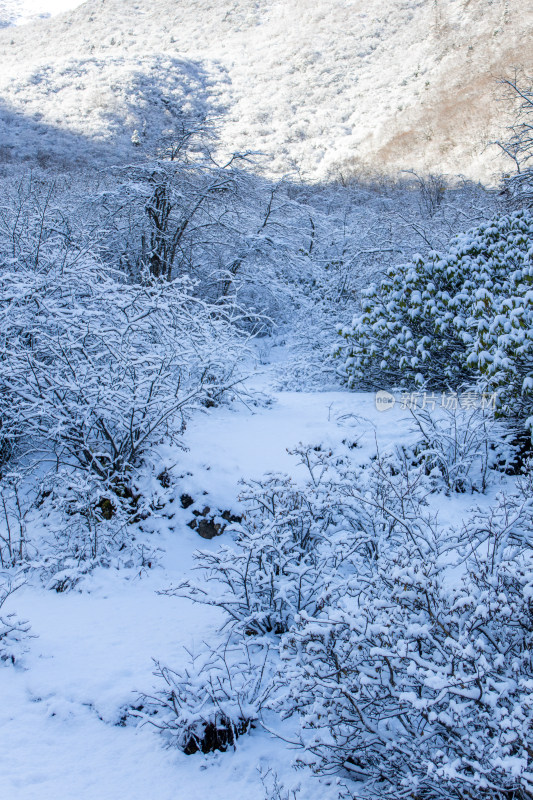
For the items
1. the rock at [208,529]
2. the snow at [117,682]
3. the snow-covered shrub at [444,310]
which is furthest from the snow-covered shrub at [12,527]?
the snow-covered shrub at [444,310]

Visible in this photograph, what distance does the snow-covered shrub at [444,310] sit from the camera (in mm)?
5879

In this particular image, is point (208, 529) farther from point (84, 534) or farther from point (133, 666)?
point (133, 666)

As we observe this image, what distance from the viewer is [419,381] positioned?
6363 millimetres

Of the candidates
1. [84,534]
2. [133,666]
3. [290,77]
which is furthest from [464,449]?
[290,77]

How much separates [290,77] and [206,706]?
49.5 metres

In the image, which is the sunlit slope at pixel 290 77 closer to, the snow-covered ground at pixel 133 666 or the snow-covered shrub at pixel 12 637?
the snow-covered ground at pixel 133 666

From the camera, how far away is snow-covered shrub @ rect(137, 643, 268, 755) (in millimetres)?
2646

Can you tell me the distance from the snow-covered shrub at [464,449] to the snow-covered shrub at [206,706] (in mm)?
2542

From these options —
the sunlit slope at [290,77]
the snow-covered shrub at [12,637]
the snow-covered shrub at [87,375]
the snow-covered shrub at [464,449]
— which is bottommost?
the snow-covered shrub at [12,637]

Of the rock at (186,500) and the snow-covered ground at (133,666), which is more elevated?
the rock at (186,500)

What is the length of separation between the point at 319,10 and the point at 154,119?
26682 millimetres

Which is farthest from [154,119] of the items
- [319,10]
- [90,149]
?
[319,10]

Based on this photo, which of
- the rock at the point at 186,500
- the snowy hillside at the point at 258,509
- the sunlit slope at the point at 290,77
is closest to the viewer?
the snowy hillside at the point at 258,509

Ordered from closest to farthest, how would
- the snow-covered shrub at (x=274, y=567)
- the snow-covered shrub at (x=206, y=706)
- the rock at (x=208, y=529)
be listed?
the snow-covered shrub at (x=206, y=706)
the snow-covered shrub at (x=274, y=567)
the rock at (x=208, y=529)
